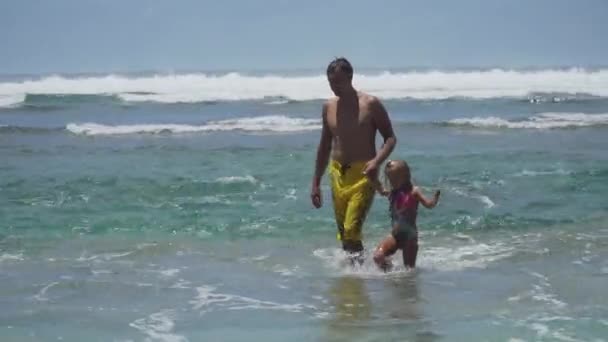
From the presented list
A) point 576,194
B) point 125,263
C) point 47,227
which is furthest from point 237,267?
point 576,194

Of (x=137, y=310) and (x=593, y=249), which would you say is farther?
(x=593, y=249)

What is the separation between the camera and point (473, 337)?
485 centimetres

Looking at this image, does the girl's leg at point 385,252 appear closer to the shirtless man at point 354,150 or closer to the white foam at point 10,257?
the shirtless man at point 354,150

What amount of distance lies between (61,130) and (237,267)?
651 inches

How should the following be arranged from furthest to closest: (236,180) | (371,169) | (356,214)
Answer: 1. (236,180)
2. (356,214)
3. (371,169)

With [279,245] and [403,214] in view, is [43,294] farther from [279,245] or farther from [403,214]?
[403,214]

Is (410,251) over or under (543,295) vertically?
over

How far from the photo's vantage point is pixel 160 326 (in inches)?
207

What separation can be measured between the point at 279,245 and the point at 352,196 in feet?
5.37

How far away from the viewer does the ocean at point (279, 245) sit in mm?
5285

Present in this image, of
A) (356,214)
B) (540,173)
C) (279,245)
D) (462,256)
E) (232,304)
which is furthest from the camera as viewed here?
(540,173)

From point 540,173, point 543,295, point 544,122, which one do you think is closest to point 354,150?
point 543,295

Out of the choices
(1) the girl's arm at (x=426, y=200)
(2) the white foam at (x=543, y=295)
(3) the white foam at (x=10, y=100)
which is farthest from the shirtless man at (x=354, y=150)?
(3) the white foam at (x=10, y=100)

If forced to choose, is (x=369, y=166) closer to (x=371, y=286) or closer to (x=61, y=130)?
(x=371, y=286)
